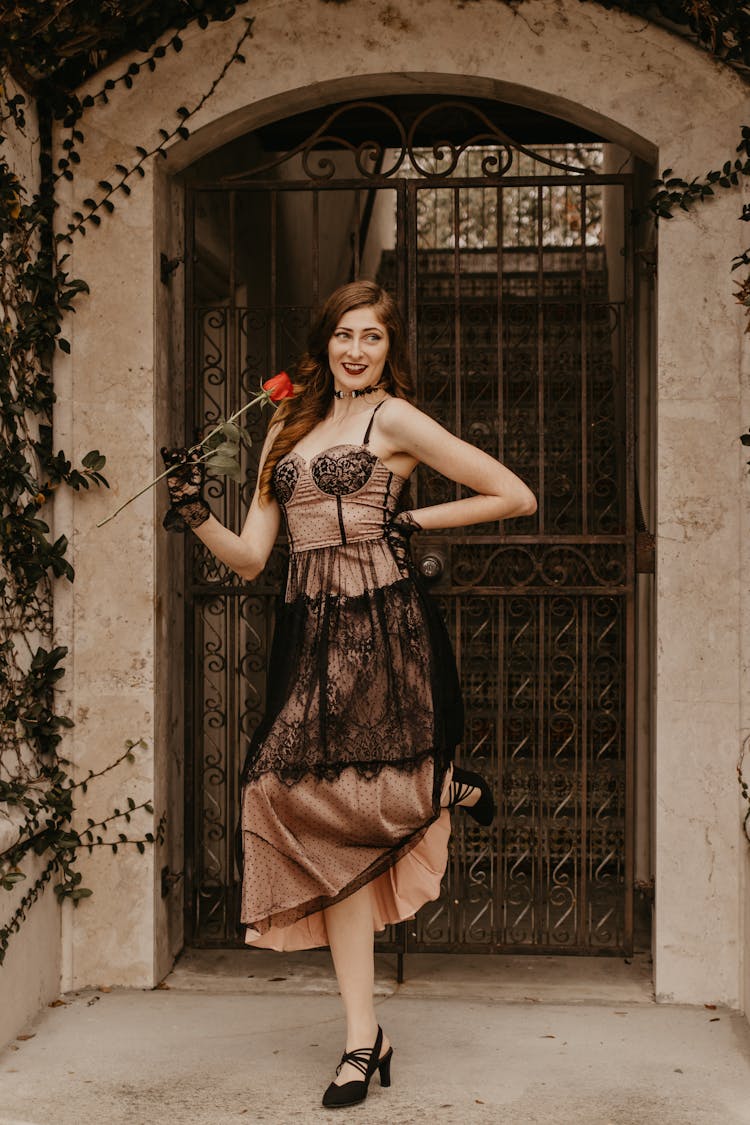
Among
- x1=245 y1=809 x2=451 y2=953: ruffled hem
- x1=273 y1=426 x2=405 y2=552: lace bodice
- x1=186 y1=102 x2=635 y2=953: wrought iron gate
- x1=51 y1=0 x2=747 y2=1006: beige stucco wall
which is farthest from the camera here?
x1=186 y1=102 x2=635 y2=953: wrought iron gate

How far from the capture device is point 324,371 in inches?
138

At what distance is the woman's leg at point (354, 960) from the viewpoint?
3258 millimetres

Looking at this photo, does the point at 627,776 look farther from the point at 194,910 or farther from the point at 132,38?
the point at 132,38

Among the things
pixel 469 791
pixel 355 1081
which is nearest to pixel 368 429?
pixel 469 791

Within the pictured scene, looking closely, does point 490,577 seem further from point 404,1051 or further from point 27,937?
point 27,937


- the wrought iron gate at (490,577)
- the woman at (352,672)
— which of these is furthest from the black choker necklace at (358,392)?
the wrought iron gate at (490,577)

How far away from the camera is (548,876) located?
4551 millimetres

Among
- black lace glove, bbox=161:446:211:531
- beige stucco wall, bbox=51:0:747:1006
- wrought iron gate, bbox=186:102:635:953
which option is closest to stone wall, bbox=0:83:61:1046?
beige stucco wall, bbox=51:0:747:1006

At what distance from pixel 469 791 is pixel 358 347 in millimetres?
1265

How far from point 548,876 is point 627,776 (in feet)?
1.61

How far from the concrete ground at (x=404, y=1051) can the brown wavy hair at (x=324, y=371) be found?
163 cm

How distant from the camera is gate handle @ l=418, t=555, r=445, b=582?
4441 millimetres

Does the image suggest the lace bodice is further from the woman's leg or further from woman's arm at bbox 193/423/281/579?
the woman's leg

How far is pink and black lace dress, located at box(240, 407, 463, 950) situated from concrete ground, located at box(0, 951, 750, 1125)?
47 cm
